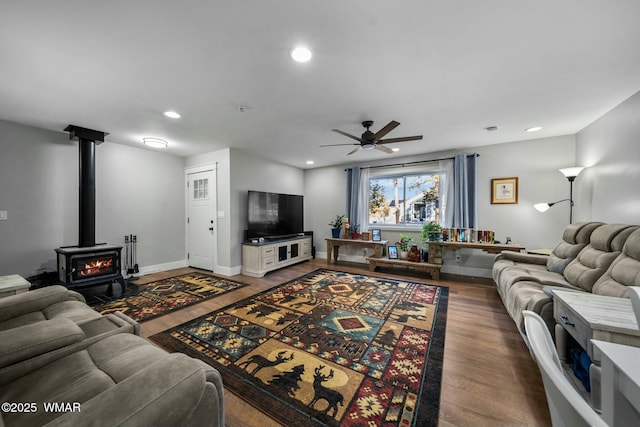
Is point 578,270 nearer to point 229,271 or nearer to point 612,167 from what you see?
point 612,167

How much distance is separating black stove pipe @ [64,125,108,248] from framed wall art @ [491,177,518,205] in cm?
660

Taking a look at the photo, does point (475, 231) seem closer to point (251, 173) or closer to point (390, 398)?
point (390, 398)

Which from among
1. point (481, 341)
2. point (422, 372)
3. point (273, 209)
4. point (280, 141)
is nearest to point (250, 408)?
point (422, 372)

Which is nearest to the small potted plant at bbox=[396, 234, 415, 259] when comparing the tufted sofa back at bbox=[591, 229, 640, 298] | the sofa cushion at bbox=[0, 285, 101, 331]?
the tufted sofa back at bbox=[591, 229, 640, 298]

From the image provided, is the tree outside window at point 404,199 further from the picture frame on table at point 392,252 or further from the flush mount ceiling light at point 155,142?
the flush mount ceiling light at point 155,142

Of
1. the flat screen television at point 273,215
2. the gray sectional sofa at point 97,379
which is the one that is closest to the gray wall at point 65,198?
the flat screen television at point 273,215

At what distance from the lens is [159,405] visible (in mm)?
715

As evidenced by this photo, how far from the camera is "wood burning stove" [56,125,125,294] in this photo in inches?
127

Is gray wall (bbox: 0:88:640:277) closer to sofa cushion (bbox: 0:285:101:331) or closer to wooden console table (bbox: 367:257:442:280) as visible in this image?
wooden console table (bbox: 367:257:442:280)

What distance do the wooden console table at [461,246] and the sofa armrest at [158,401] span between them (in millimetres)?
4179

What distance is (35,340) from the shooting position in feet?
3.67

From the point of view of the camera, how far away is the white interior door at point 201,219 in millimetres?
4691

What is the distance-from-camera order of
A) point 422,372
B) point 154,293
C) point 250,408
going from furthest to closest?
point 154,293, point 422,372, point 250,408

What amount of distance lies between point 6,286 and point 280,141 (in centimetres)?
363
